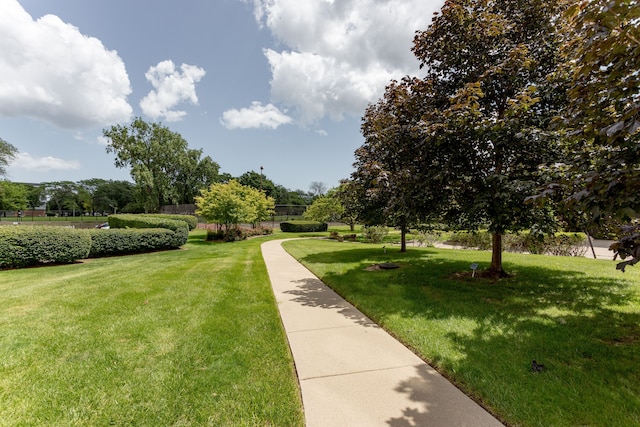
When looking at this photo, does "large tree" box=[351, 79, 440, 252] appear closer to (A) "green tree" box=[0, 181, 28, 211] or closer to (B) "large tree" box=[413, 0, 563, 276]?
(B) "large tree" box=[413, 0, 563, 276]

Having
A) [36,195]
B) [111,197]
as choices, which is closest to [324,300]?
[111,197]

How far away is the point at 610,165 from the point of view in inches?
98.6

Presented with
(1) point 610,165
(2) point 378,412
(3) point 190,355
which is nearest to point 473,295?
(1) point 610,165

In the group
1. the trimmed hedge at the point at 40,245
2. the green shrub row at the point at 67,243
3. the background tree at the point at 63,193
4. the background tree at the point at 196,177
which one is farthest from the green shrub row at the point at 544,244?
the background tree at the point at 63,193

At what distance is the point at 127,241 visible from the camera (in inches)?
451

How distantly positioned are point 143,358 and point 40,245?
337 inches

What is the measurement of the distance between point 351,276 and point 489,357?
4323mm

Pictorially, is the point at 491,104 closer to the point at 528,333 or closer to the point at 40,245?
the point at 528,333

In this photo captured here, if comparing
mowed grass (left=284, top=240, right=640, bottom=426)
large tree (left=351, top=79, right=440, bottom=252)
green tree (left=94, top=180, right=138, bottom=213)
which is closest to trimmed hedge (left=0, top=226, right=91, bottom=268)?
mowed grass (left=284, top=240, right=640, bottom=426)

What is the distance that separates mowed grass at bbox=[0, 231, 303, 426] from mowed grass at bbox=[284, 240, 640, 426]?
1.73 m

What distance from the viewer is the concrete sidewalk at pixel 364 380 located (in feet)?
7.47

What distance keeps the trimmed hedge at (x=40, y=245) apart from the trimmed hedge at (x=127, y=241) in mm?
902

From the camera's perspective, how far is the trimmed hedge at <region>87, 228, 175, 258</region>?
10.7m

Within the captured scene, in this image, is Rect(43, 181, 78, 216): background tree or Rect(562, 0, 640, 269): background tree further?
Rect(43, 181, 78, 216): background tree
